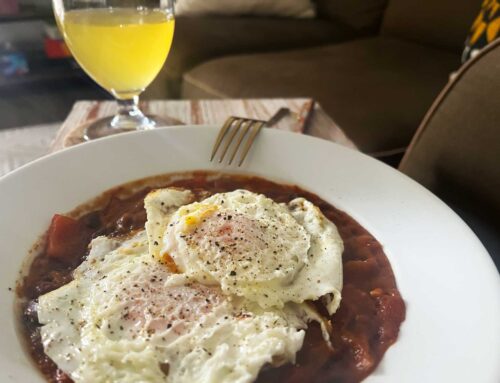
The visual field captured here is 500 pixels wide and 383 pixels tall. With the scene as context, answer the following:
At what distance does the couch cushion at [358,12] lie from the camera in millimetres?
3918

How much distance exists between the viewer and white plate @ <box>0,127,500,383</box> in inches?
34.8

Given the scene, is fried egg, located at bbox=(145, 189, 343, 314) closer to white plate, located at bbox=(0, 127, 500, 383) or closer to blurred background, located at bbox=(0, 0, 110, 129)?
white plate, located at bbox=(0, 127, 500, 383)

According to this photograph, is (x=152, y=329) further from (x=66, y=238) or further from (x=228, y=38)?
(x=228, y=38)

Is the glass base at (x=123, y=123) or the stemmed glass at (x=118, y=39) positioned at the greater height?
the stemmed glass at (x=118, y=39)

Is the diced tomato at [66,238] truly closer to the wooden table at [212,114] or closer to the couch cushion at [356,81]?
the wooden table at [212,114]

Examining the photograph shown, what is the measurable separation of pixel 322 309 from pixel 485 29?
2250 mm

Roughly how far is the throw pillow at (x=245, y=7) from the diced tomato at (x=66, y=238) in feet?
9.40

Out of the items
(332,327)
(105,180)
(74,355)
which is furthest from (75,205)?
(332,327)

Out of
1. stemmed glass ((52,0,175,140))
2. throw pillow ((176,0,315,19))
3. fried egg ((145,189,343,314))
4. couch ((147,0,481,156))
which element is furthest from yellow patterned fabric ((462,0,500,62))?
fried egg ((145,189,343,314))

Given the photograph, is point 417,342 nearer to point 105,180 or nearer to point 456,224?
point 456,224

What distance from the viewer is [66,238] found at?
3.98 feet

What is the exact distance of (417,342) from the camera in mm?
935

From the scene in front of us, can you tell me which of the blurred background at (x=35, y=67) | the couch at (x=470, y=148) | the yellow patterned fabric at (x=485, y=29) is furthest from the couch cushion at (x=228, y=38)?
the couch at (x=470, y=148)

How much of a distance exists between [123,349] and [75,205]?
0.50m
